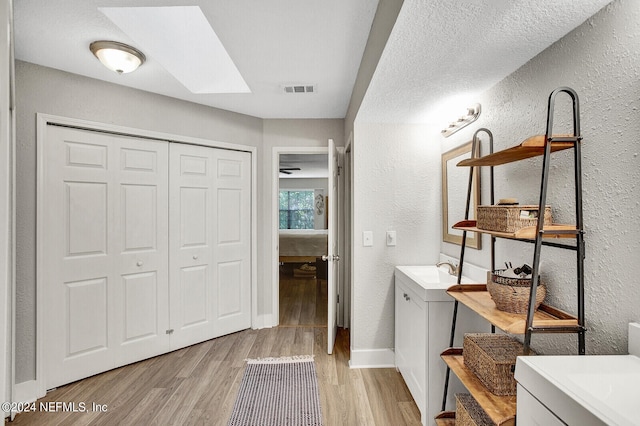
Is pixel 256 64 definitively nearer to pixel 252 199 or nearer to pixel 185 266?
pixel 252 199

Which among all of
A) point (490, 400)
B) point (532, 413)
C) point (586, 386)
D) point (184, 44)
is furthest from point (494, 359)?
point (184, 44)

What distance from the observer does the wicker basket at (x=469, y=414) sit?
1458mm

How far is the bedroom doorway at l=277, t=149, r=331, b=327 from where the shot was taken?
4258 millimetres

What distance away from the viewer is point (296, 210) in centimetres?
1012

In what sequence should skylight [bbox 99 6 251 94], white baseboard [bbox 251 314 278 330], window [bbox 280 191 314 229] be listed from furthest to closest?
window [bbox 280 191 314 229] < white baseboard [bbox 251 314 278 330] < skylight [bbox 99 6 251 94]

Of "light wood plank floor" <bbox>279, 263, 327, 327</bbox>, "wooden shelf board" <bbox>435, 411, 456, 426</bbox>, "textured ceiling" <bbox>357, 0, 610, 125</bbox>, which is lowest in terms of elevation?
"light wood plank floor" <bbox>279, 263, 327, 327</bbox>

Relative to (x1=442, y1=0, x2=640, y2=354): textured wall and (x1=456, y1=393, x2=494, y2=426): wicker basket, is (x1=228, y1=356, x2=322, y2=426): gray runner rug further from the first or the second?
(x1=442, y1=0, x2=640, y2=354): textured wall

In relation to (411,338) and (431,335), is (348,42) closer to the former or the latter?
(431,335)

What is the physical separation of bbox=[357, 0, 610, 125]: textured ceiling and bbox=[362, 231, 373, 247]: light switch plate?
3.39 ft

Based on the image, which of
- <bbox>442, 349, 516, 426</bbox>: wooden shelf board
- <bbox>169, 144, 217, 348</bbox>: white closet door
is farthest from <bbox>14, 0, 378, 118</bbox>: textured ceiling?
<bbox>442, 349, 516, 426</bbox>: wooden shelf board

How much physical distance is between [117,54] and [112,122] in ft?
2.47

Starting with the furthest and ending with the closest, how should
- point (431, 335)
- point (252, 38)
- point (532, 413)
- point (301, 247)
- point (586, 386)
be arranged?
point (301, 247), point (252, 38), point (431, 335), point (532, 413), point (586, 386)

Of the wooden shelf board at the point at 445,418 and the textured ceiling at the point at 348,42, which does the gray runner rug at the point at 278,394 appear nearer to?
the wooden shelf board at the point at 445,418

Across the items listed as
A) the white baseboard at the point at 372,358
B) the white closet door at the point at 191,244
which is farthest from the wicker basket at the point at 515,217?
the white closet door at the point at 191,244
